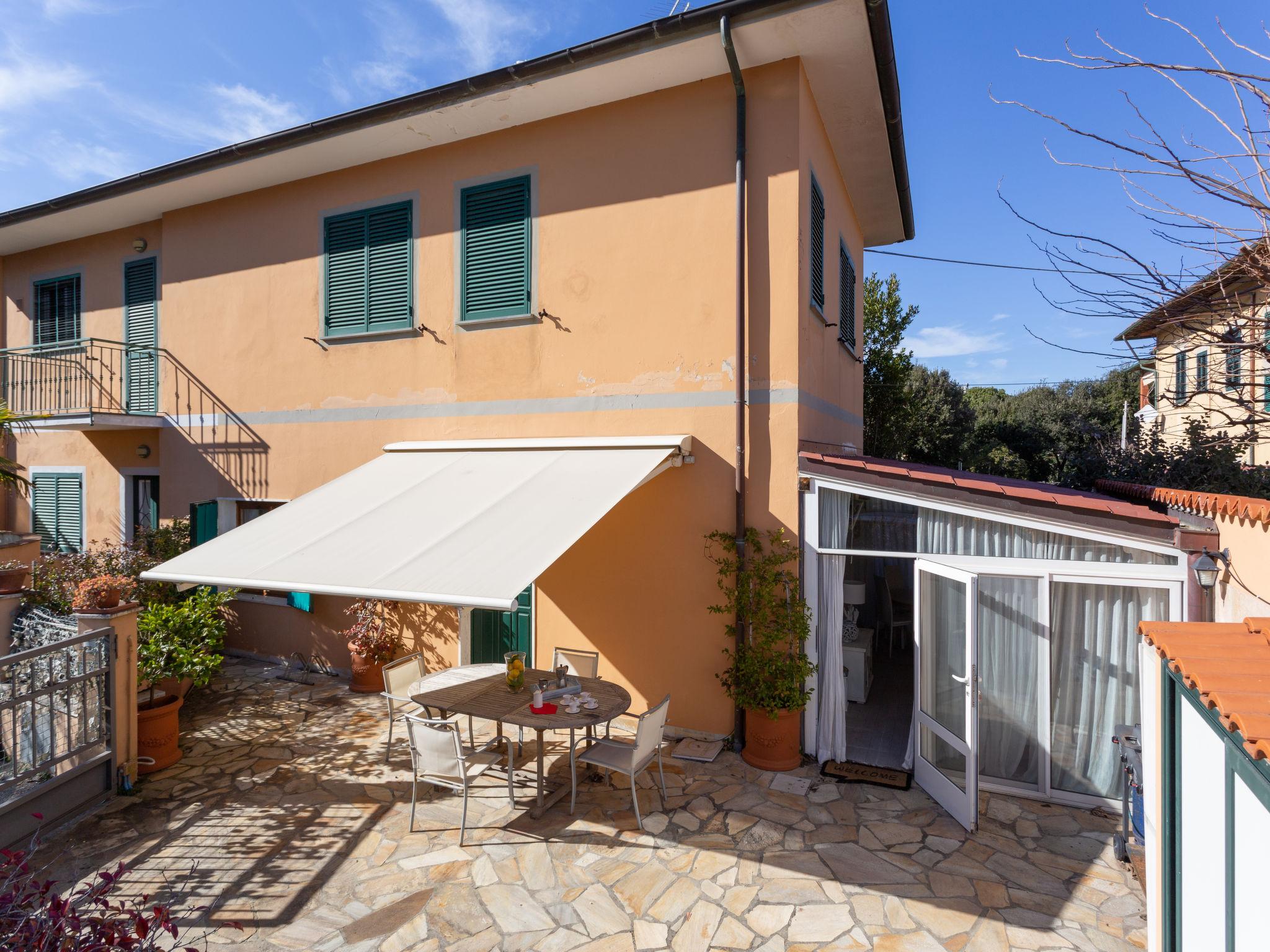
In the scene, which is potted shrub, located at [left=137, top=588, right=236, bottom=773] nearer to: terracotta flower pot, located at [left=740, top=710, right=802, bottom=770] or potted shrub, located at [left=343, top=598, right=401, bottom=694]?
potted shrub, located at [left=343, top=598, right=401, bottom=694]

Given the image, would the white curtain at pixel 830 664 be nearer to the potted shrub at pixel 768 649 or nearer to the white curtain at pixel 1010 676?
the potted shrub at pixel 768 649

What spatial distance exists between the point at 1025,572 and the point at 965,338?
38050 millimetres

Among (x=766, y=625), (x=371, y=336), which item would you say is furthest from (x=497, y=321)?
(x=766, y=625)

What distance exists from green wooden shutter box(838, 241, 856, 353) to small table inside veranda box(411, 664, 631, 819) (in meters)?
8.42

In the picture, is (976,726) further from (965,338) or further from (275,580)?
(965,338)

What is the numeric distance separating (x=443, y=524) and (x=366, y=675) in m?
5.83

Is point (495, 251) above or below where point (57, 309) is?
below

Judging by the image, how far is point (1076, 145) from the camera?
4094 millimetres

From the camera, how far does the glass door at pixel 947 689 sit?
25.9ft

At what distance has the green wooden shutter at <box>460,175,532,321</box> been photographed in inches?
437

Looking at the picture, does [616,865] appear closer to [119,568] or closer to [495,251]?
[495,251]

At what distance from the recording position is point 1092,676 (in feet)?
27.2

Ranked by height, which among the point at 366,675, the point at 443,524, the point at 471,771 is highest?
the point at 443,524

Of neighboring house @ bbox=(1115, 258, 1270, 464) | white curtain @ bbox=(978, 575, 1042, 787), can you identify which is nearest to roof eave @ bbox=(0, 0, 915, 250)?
neighboring house @ bbox=(1115, 258, 1270, 464)
